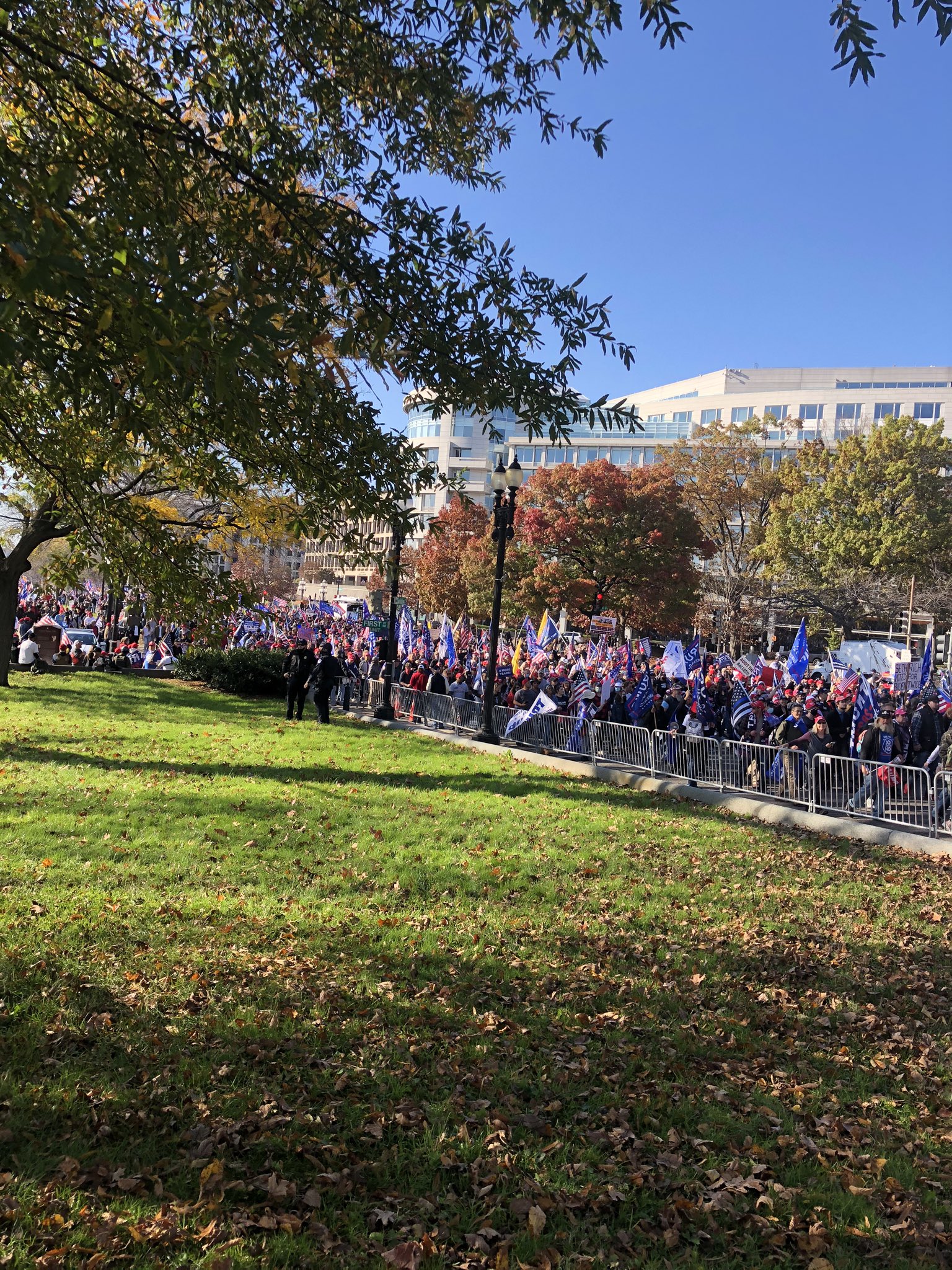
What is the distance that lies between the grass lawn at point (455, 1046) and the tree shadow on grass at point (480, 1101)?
0.7 inches

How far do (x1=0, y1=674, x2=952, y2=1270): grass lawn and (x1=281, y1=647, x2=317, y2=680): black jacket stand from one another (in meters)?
9.42

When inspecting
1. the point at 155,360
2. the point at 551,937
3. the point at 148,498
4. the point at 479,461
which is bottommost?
the point at 551,937

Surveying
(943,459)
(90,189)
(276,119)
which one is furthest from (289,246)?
(943,459)

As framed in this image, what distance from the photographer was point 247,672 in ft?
82.8

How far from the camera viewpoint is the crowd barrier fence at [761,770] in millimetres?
12234

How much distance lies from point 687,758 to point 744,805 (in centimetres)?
213

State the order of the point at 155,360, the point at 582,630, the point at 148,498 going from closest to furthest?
the point at 155,360 → the point at 148,498 → the point at 582,630

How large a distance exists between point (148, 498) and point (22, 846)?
15892 mm

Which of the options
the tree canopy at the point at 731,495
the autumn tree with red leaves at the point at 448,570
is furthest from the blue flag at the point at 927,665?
the autumn tree with red leaves at the point at 448,570

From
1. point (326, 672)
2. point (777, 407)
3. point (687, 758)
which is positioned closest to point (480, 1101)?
point (687, 758)

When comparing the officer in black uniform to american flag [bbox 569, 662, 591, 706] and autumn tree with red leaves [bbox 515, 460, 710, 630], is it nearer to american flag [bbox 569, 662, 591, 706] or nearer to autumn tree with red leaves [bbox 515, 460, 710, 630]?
american flag [bbox 569, 662, 591, 706]

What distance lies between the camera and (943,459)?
4447cm

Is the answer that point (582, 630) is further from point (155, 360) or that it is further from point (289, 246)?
point (155, 360)

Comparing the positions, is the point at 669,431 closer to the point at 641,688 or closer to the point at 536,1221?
the point at 641,688
